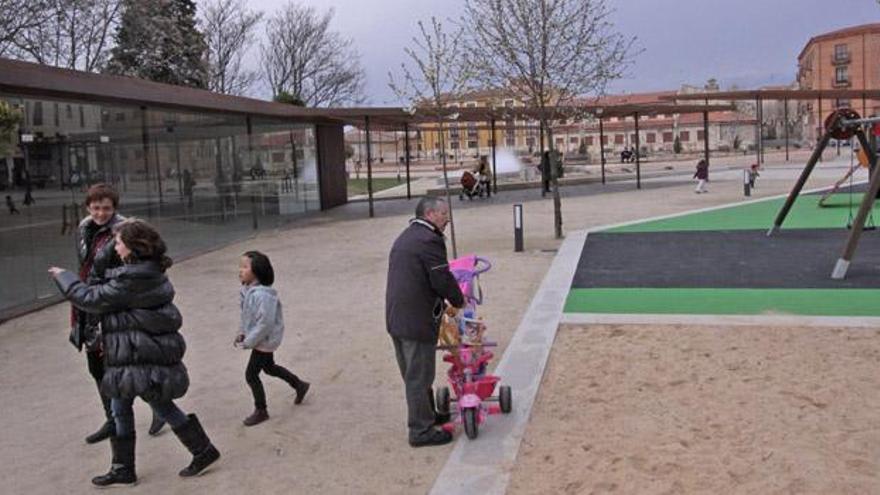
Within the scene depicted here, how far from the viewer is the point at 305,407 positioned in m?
6.32

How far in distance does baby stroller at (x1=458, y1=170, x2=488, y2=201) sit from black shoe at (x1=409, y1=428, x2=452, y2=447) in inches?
973

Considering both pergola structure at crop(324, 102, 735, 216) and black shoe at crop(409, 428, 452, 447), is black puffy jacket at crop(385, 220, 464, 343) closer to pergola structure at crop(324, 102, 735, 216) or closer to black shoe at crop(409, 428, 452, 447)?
black shoe at crop(409, 428, 452, 447)

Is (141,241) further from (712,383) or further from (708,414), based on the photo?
(712,383)

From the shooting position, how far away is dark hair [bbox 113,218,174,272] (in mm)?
4652

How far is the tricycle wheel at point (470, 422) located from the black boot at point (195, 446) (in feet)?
4.89

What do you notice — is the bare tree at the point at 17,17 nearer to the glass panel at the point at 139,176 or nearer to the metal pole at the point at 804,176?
the glass panel at the point at 139,176

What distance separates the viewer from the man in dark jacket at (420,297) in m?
5.11

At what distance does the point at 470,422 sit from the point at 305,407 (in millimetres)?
1505

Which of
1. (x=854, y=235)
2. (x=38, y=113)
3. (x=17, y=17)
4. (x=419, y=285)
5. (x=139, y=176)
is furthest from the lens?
(x=17, y=17)

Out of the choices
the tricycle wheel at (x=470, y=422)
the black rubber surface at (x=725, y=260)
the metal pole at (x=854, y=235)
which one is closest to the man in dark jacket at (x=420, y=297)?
the tricycle wheel at (x=470, y=422)

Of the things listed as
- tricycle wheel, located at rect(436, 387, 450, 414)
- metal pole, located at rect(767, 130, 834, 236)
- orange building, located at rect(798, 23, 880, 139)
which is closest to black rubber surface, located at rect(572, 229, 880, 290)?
metal pole, located at rect(767, 130, 834, 236)

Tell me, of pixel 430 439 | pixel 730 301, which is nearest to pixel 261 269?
pixel 430 439

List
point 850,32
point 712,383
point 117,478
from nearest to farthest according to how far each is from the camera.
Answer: point 117,478 → point 712,383 → point 850,32

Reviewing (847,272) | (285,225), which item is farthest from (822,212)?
(285,225)
